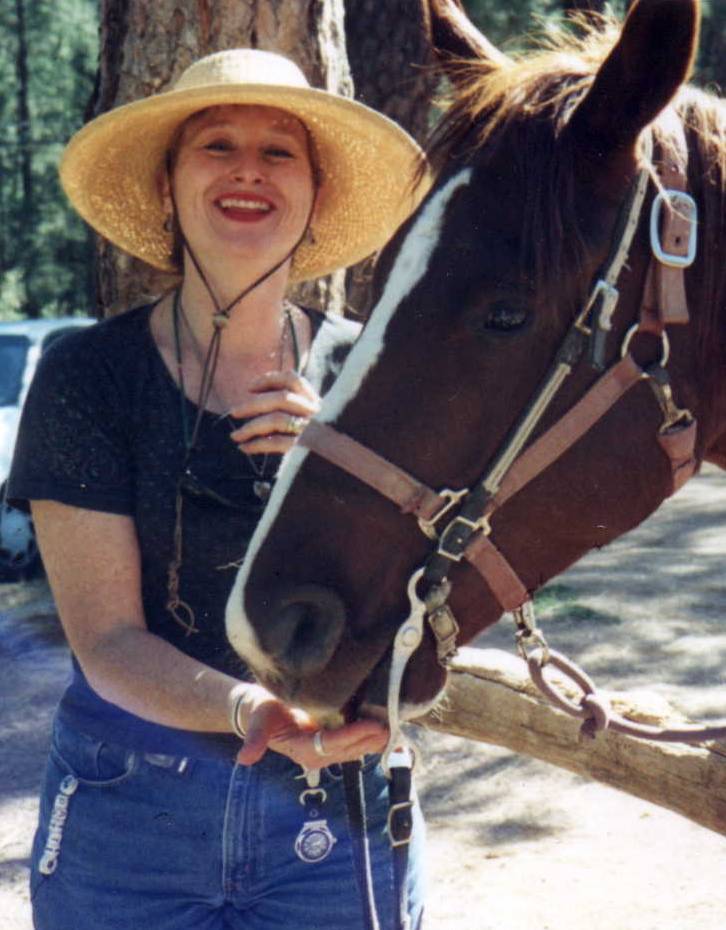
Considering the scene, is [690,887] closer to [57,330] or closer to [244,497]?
[244,497]

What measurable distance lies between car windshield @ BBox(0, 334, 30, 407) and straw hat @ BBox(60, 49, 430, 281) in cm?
623

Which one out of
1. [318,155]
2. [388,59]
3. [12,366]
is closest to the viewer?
[318,155]

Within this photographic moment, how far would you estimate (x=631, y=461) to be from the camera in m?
1.94

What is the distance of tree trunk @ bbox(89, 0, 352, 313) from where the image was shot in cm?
321

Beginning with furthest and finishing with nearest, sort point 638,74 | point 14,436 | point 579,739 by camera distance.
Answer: point 14,436
point 579,739
point 638,74

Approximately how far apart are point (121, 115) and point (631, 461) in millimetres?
1129

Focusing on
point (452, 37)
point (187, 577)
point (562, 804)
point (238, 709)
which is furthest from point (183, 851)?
point (562, 804)

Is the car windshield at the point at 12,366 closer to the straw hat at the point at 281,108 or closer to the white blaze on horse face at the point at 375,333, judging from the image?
the straw hat at the point at 281,108

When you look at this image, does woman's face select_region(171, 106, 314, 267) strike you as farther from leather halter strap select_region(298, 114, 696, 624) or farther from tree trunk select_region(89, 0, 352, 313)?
tree trunk select_region(89, 0, 352, 313)

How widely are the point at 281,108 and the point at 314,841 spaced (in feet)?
4.21

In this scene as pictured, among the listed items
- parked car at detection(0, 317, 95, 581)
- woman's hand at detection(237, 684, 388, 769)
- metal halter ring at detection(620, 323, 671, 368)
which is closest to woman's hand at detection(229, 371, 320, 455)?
woman's hand at detection(237, 684, 388, 769)

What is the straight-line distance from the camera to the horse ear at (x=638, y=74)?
169 centimetres

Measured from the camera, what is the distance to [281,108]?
2.29m

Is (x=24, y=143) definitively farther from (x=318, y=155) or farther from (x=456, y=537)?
(x=456, y=537)
